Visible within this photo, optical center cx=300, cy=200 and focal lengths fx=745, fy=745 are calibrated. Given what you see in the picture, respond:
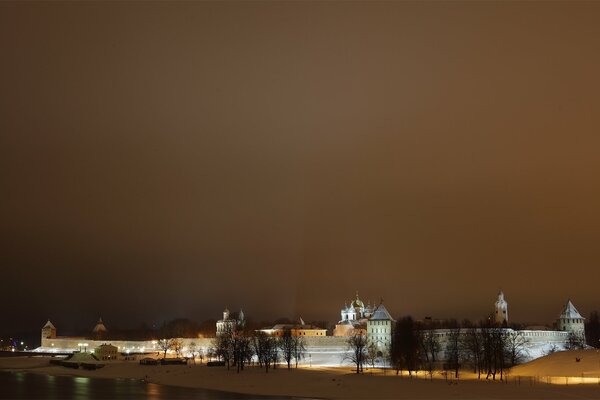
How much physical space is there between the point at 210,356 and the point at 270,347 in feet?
75.9

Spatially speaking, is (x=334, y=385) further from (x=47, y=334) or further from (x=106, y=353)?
(x=47, y=334)

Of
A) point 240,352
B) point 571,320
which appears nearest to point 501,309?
point 571,320

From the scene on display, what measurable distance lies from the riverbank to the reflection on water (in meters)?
2.98

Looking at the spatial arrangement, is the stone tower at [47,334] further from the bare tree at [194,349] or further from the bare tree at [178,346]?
the bare tree at [194,349]

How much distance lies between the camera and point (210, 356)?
366ft

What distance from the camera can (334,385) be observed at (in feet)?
195

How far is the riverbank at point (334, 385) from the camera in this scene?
48219mm

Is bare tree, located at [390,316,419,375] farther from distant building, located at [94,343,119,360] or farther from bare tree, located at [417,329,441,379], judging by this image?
distant building, located at [94,343,119,360]

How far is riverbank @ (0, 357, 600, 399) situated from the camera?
1898 inches

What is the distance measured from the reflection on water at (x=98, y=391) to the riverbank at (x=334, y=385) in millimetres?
2975

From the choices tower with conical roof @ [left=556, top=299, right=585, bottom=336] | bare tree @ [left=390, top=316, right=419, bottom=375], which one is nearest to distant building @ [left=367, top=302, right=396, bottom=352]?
bare tree @ [left=390, top=316, right=419, bottom=375]

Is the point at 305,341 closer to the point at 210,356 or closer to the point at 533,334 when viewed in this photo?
the point at 210,356

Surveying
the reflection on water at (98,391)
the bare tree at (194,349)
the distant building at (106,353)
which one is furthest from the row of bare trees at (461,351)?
the distant building at (106,353)

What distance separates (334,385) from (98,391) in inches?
758
